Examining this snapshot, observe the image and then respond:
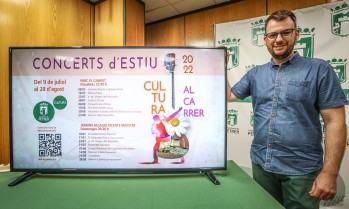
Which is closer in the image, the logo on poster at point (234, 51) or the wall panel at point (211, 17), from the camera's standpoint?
the logo on poster at point (234, 51)

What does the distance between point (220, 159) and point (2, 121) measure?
2.20 metres

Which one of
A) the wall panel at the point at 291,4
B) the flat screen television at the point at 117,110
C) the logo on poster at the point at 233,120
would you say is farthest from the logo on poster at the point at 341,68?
the flat screen television at the point at 117,110

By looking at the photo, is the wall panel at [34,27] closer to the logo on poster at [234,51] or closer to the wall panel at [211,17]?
the wall panel at [211,17]

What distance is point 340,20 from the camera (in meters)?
2.24

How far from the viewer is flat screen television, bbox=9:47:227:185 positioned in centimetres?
99

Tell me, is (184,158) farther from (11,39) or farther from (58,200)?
(11,39)

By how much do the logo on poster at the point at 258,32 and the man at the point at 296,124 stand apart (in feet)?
5.01

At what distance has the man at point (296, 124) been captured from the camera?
1.18 m

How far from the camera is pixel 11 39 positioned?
209 centimetres

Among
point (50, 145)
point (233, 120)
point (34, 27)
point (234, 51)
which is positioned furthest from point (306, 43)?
point (34, 27)

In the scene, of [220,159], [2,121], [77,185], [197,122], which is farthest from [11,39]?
[220,159]

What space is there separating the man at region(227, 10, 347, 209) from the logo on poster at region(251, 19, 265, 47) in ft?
5.01

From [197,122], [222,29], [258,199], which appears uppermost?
[222,29]

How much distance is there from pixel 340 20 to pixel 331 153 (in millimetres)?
1885
